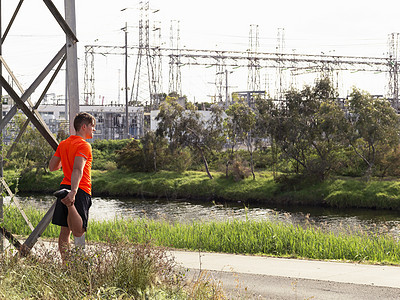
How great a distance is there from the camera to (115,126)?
55.6 metres

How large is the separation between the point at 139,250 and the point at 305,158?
95.9ft

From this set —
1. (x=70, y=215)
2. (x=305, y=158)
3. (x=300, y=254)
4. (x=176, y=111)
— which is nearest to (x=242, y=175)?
(x=305, y=158)

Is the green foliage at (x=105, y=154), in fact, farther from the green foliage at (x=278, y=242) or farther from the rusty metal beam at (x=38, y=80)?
the rusty metal beam at (x=38, y=80)

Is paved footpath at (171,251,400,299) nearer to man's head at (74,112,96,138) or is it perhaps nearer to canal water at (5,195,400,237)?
man's head at (74,112,96,138)

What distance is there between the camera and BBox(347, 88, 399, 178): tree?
1193 inches

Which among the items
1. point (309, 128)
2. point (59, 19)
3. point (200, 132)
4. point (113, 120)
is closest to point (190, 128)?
point (200, 132)

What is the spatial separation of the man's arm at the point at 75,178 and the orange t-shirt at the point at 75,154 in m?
0.06

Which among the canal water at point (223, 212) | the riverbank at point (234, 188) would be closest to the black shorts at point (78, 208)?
the canal water at point (223, 212)

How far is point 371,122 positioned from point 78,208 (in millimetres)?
27352

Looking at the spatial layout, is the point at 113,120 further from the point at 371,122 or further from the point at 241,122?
the point at 371,122

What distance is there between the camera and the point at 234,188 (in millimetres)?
32156

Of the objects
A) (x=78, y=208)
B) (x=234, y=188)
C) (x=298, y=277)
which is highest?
(x=78, y=208)

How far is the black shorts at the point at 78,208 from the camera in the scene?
5262 millimetres

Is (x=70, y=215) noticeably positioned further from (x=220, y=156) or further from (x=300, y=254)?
(x=220, y=156)
